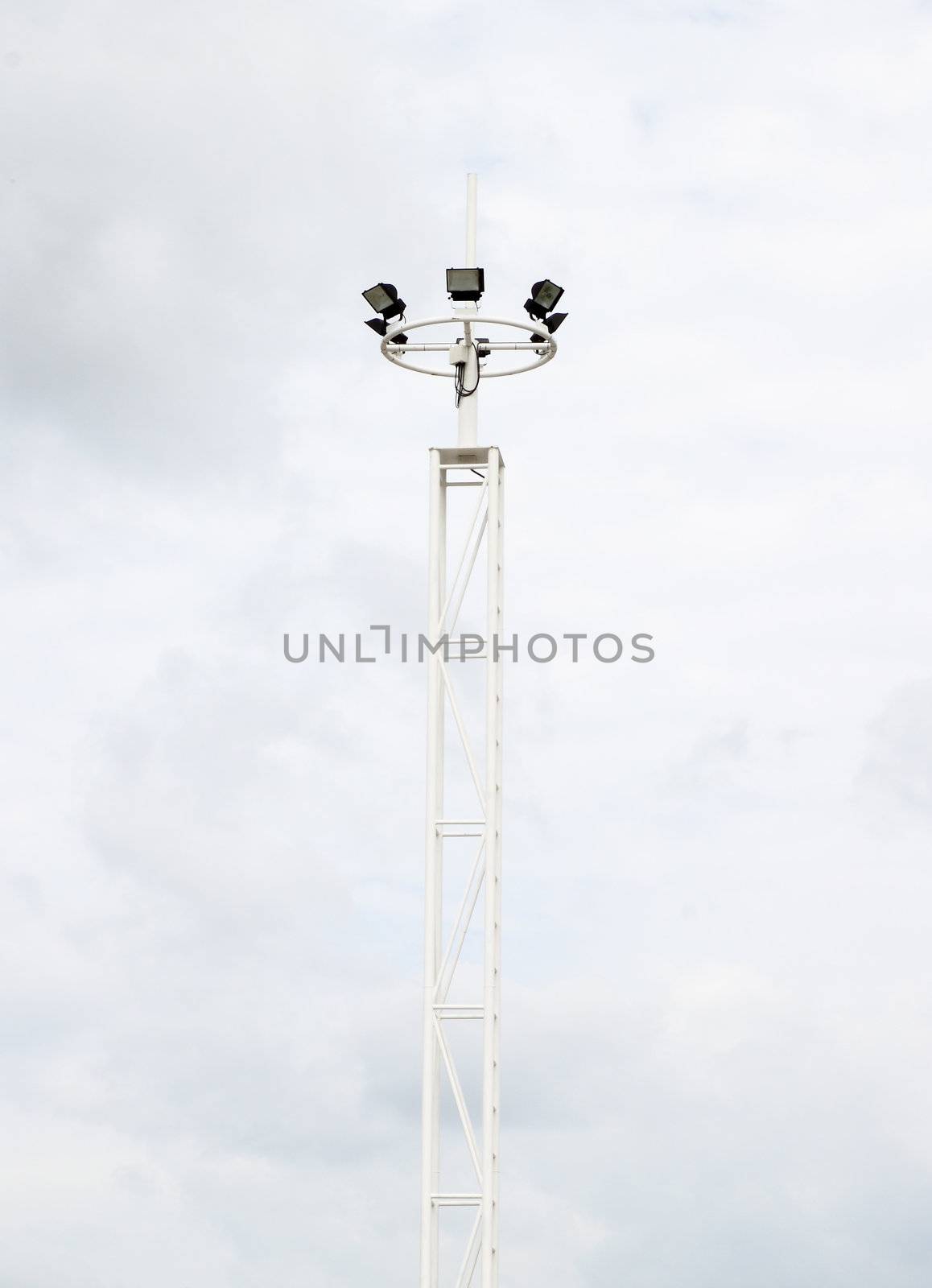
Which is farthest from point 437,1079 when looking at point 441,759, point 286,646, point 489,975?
point 286,646

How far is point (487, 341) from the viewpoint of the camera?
31.1 m

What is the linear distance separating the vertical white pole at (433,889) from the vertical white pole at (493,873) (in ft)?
1.96

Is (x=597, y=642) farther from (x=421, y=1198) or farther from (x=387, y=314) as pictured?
(x=421, y=1198)

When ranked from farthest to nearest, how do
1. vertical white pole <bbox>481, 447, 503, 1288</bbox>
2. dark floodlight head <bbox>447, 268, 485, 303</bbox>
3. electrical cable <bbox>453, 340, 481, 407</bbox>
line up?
1. electrical cable <bbox>453, 340, 481, 407</bbox>
2. dark floodlight head <bbox>447, 268, 485, 303</bbox>
3. vertical white pole <bbox>481, 447, 503, 1288</bbox>

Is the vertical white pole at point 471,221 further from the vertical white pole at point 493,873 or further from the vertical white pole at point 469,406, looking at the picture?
the vertical white pole at point 493,873

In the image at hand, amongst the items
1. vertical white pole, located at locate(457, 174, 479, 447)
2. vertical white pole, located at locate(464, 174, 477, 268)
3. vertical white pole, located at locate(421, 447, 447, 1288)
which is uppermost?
vertical white pole, located at locate(464, 174, 477, 268)

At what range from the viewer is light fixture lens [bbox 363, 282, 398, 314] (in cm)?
3084

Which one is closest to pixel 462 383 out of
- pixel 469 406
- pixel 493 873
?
pixel 469 406

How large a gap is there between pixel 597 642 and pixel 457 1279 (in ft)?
26.4

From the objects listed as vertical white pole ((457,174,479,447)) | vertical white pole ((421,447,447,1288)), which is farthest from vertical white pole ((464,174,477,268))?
vertical white pole ((421,447,447,1288))

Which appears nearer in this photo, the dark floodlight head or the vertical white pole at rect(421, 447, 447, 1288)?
the vertical white pole at rect(421, 447, 447, 1288)

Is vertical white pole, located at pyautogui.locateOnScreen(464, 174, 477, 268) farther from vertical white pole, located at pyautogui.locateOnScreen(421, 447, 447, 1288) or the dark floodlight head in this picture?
vertical white pole, located at pyautogui.locateOnScreen(421, 447, 447, 1288)

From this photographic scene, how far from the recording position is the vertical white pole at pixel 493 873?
1147 inches

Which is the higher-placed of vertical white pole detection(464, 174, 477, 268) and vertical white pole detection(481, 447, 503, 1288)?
vertical white pole detection(464, 174, 477, 268)
